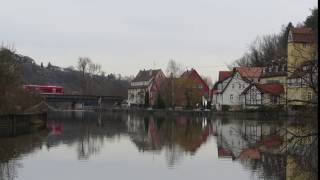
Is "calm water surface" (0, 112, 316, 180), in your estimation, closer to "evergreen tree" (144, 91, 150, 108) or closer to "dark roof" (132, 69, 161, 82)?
"evergreen tree" (144, 91, 150, 108)

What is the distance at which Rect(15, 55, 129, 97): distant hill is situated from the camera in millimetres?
156125

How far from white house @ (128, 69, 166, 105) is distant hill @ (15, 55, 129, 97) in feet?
14.3

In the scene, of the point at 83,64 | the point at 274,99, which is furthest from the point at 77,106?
the point at 274,99

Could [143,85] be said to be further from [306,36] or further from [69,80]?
[306,36]

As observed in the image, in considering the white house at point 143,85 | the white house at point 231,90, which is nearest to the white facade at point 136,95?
the white house at point 143,85

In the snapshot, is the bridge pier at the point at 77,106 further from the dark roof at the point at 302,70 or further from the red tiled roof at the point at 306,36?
the dark roof at the point at 302,70

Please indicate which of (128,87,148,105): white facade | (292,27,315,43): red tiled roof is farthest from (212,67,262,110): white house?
(128,87,148,105): white facade

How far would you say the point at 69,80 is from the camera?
192 meters

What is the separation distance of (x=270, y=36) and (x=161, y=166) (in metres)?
92.2

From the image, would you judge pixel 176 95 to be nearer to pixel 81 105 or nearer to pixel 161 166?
Answer: pixel 81 105

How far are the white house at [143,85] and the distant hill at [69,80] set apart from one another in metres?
4.36

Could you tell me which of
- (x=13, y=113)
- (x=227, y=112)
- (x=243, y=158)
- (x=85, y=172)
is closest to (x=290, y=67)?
(x=85, y=172)

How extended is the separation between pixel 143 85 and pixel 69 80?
51917mm

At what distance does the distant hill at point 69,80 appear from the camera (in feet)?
512
